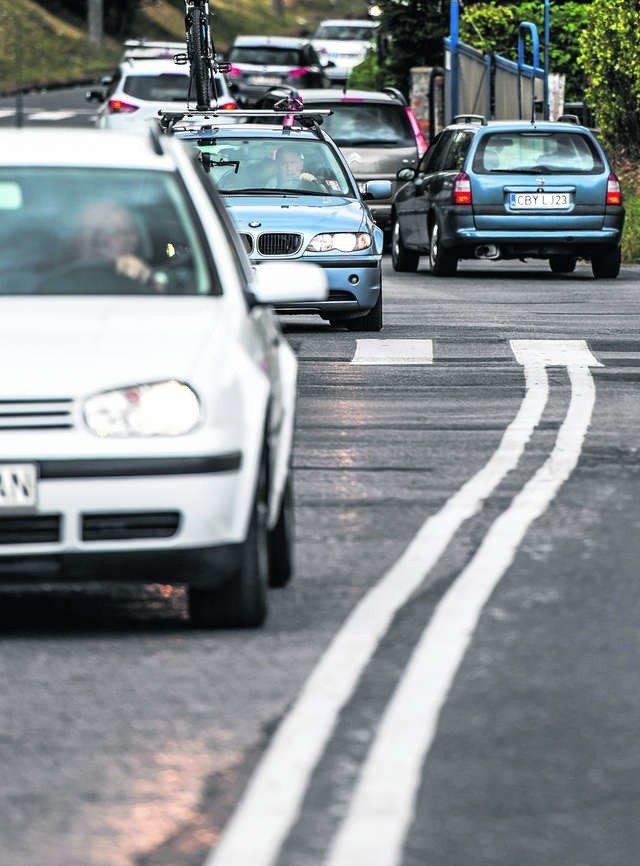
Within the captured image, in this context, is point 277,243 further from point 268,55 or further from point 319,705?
point 268,55

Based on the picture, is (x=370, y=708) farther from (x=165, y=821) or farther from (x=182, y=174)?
(x=182, y=174)

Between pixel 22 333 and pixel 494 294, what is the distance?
50.9 feet

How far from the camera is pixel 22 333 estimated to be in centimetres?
725

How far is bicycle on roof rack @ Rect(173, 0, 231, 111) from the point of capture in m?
29.0

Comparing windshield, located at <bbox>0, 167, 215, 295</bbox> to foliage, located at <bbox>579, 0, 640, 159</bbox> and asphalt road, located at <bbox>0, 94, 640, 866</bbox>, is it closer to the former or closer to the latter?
asphalt road, located at <bbox>0, 94, 640, 866</bbox>

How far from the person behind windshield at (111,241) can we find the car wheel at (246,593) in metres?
0.93

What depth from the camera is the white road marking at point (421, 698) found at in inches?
200

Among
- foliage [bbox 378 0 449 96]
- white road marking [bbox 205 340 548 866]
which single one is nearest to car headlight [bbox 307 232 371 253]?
white road marking [bbox 205 340 548 866]

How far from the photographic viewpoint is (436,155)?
26.2 m

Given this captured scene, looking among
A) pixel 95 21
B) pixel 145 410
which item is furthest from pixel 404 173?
pixel 95 21

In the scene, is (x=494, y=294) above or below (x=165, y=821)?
below

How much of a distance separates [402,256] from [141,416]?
1941 cm

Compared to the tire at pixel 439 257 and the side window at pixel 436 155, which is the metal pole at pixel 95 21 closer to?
the side window at pixel 436 155

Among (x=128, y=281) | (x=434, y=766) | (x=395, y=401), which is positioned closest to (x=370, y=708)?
(x=434, y=766)
